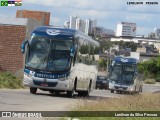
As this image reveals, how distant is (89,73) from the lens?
111 ft

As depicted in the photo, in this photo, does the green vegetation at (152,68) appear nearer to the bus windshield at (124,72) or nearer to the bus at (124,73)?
the bus at (124,73)

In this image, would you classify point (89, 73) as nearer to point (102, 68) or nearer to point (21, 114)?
point (21, 114)

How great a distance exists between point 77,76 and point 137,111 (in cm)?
1263

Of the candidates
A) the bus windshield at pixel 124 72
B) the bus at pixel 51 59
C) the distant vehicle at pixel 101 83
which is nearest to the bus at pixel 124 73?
the bus windshield at pixel 124 72

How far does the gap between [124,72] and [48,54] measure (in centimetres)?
2142

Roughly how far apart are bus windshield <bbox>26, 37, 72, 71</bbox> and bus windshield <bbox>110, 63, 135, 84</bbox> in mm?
20882

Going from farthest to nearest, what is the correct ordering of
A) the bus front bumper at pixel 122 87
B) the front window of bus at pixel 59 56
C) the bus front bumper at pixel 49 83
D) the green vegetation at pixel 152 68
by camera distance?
the green vegetation at pixel 152 68 < the bus front bumper at pixel 122 87 < the front window of bus at pixel 59 56 < the bus front bumper at pixel 49 83

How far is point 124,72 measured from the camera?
1927 inches

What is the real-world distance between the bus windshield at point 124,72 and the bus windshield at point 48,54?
68.5 feet

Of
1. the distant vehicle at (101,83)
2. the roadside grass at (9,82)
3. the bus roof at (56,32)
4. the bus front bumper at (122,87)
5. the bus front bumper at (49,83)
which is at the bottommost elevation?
the distant vehicle at (101,83)

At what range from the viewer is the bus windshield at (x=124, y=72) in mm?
48781

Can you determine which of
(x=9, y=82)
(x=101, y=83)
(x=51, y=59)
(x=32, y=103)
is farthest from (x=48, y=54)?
(x=101, y=83)

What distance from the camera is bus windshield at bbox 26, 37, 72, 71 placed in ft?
92.7

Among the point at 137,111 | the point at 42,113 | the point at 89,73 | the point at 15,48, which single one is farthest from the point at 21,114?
the point at 15,48
